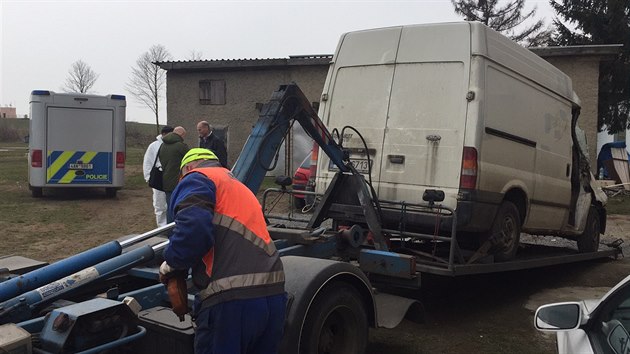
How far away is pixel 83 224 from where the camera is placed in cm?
1092

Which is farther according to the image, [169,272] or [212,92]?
[212,92]

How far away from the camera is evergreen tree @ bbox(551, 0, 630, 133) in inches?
837

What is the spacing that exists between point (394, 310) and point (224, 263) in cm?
210

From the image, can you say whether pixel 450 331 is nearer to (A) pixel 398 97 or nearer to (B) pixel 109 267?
(A) pixel 398 97

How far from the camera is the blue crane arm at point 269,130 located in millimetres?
5004

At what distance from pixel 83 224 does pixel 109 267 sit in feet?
26.0

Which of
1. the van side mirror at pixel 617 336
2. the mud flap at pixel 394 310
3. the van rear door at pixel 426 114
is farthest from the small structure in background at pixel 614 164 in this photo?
the van side mirror at pixel 617 336

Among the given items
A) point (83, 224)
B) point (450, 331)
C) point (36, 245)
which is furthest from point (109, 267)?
point (83, 224)

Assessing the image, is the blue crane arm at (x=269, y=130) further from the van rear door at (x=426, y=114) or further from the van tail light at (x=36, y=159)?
the van tail light at (x=36, y=159)

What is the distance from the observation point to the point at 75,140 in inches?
524

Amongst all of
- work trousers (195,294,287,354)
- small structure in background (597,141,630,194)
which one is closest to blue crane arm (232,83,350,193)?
work trousers (195,294,287,354)

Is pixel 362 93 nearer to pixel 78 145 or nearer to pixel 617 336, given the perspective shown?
pixel 617 336

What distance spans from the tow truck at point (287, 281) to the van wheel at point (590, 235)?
2.60 metres

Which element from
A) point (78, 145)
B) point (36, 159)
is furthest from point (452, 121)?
point (36, 159)
